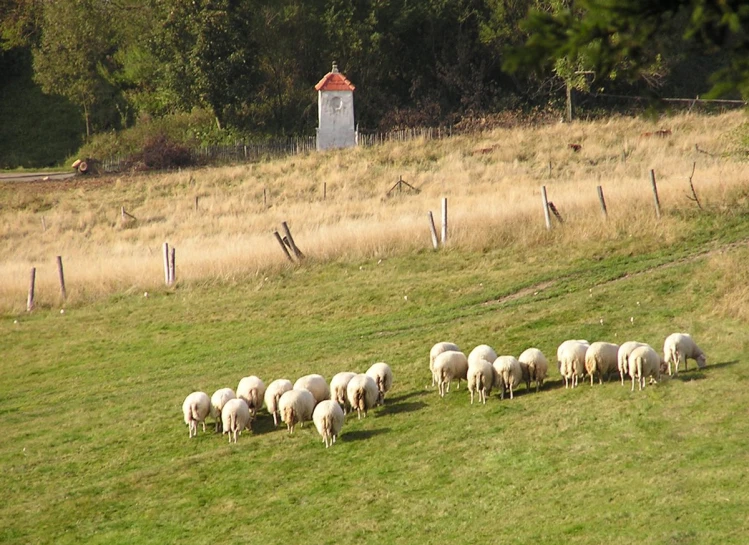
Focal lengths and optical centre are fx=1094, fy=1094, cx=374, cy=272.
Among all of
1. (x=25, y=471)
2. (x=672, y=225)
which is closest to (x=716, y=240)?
(x=672, y=225)

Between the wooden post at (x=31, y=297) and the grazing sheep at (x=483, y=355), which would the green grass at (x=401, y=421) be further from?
the wooden post at (x=31, y=297)

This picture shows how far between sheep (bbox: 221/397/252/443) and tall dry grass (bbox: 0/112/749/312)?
580 inches

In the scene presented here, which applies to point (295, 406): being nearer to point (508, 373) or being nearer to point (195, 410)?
point (195, 410)

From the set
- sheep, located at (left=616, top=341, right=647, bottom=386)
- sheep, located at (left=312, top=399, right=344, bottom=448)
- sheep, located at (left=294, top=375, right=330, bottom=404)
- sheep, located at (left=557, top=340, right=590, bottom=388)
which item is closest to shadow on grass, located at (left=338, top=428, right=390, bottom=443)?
sheep, located at (left=312, top=399, right=344, bottom=448)

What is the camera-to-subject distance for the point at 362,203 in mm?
46531

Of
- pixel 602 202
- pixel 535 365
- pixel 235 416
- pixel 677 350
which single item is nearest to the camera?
pixel 235 416

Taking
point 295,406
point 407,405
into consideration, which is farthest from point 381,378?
point 295,406

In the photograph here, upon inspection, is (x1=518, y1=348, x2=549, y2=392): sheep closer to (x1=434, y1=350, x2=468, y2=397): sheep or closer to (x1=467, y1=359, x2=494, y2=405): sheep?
(x1=467, y1=359, x2=494, y2=405): sheep

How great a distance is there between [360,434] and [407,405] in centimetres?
186

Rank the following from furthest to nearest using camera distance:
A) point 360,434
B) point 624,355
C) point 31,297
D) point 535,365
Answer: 1. point 31,297
2. point 535,365
3. point 624,355
4. point 360,434

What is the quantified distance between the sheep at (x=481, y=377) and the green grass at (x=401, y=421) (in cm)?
37

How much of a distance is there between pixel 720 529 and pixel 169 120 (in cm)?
6455

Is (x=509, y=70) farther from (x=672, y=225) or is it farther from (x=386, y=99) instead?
(x=386, y=99)

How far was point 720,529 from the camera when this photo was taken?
12812 mm
